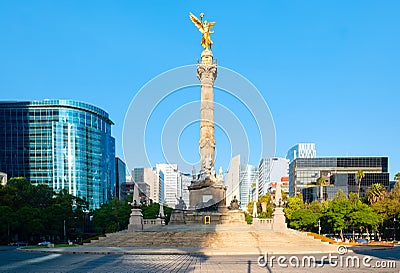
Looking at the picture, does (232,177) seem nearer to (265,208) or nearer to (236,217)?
(236,217)

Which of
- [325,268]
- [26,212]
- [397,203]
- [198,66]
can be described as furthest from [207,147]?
[325,268]

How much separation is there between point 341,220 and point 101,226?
40.5 metres

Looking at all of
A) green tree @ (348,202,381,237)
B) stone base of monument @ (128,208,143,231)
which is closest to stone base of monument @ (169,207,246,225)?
stone base of monument @ (128,208,143,231)

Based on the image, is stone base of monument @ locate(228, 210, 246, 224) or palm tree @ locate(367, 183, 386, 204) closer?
stone base of monument @ locate(228, 210, 246, 224)

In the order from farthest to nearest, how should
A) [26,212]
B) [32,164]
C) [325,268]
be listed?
1. [32,164]
2. [26,212]
3. [325,268]

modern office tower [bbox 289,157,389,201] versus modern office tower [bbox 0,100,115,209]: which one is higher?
modern office tower [bbox 0,100,115,209]

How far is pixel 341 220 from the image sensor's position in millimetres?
75938

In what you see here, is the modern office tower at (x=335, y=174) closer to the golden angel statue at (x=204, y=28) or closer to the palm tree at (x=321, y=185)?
the palm tree at (x=321, y=185)

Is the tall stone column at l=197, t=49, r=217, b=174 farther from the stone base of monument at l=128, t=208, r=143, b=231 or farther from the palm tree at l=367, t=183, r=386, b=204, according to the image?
the palm tree at l=367, t=183, r=386, b=204

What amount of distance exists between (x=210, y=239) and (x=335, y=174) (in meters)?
96.3

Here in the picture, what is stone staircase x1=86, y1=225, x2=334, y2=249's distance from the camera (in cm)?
4706

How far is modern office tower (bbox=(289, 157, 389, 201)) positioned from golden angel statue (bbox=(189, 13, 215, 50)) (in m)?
71.9

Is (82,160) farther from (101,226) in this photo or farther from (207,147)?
(207,147)

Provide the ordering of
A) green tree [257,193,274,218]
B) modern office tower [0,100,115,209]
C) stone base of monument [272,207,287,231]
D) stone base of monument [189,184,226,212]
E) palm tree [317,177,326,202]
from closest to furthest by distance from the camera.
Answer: stone base of monument [272,207,287,231] → stone base of monument [189,184,226,212] → green tree [257,193,274,218] → modern office tower [0,100,115,209] → palm tree [317,177,326,202]
